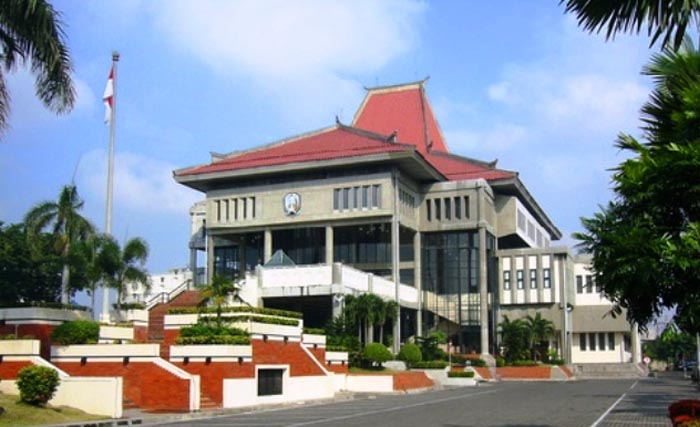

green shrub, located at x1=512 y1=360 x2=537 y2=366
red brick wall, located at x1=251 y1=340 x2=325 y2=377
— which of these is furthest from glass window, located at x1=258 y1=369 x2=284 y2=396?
green shrub, located at x1=512 y1=360 x2=537 y2=366

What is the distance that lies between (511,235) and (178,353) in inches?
1821

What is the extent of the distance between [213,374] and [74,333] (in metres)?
4.92

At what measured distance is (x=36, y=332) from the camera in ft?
96.4

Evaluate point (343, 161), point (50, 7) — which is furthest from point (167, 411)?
point (343, 161)

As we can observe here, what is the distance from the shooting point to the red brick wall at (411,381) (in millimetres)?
41062

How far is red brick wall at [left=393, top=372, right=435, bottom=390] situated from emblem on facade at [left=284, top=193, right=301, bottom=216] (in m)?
18.3

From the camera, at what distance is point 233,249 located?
6869cm

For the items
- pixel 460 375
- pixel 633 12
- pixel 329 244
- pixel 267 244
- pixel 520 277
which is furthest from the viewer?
pixel 520 277

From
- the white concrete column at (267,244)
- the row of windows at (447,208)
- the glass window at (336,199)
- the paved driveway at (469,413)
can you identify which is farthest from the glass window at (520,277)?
the paved driveway at (469,413)

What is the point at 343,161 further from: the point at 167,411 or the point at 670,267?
the point at 670,267

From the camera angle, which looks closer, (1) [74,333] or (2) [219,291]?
(1) [74,333]

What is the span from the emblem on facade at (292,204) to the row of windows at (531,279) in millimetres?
20931

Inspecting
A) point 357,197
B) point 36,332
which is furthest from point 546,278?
point 36,332

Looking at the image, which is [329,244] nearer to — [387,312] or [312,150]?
[312,150]
